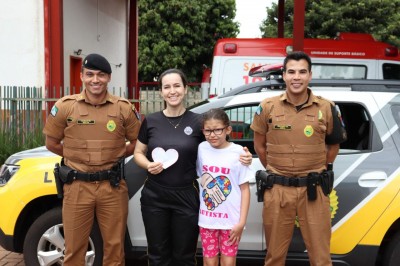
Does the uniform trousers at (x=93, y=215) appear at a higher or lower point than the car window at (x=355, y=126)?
lower

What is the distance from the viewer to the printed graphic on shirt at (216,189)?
3.07 meters

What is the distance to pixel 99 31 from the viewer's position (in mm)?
14148

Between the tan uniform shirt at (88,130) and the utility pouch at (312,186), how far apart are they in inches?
49.8

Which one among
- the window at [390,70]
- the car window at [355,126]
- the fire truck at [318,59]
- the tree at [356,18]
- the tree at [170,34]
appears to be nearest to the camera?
the car window at [355,126]

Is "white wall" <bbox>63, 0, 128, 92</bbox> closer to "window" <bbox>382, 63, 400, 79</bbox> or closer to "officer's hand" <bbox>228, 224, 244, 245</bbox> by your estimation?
"window" <bbox>382, 63, 400, 79</bbox>

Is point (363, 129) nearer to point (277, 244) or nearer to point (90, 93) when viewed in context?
point (277, 244)

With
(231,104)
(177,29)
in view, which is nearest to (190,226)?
(231,104)

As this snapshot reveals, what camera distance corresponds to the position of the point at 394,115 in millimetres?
3586

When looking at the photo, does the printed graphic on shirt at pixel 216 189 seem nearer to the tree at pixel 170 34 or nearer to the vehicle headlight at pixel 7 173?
the vehicle headlight at pixel 7 173

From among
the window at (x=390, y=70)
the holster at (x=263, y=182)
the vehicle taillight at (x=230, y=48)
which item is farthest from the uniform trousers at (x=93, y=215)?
the window at (x=390, y=70)

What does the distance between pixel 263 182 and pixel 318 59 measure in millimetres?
5718

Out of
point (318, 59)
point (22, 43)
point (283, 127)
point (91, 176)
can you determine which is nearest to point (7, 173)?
point (91, 176)

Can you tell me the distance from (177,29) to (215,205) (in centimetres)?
2459

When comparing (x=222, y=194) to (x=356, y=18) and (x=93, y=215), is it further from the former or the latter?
(x=356, y=18)
